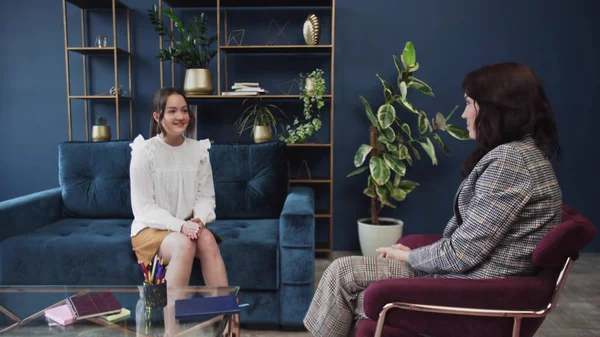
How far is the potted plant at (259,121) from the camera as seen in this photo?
3613 millimetres

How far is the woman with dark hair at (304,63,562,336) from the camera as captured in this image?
4.59ft

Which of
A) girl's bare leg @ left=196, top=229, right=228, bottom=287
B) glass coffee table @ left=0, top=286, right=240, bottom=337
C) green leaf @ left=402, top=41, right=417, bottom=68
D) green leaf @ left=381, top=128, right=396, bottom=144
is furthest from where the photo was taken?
green leaf @ left=381, top=128, right=396, bottom=144

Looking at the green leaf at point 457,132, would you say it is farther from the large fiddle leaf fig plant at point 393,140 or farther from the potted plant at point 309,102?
the potted plant at point 309,102

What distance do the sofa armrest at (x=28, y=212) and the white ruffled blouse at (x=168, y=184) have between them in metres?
0.69

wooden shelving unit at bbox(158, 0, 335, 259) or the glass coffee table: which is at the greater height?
wooden shelving unit at bbox(158, 0, 335, 259)

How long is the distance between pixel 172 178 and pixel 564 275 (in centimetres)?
182

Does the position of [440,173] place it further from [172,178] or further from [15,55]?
[15,55]

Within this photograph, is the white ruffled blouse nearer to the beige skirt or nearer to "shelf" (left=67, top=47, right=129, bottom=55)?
the beige skirt

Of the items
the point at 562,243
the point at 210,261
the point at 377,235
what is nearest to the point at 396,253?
the point at 562,243

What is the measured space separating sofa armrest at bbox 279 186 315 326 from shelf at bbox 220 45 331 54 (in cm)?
156

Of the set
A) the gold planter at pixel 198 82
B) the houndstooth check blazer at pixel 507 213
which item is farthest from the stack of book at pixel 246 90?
the houndstooth check blazer at pixel 507 213

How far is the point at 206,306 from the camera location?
1.63 meters

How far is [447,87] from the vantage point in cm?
392

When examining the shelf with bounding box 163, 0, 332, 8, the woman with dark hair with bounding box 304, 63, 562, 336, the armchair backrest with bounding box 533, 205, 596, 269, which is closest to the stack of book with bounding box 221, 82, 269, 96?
the shelf with bounding box 163, 0, 332, 8
